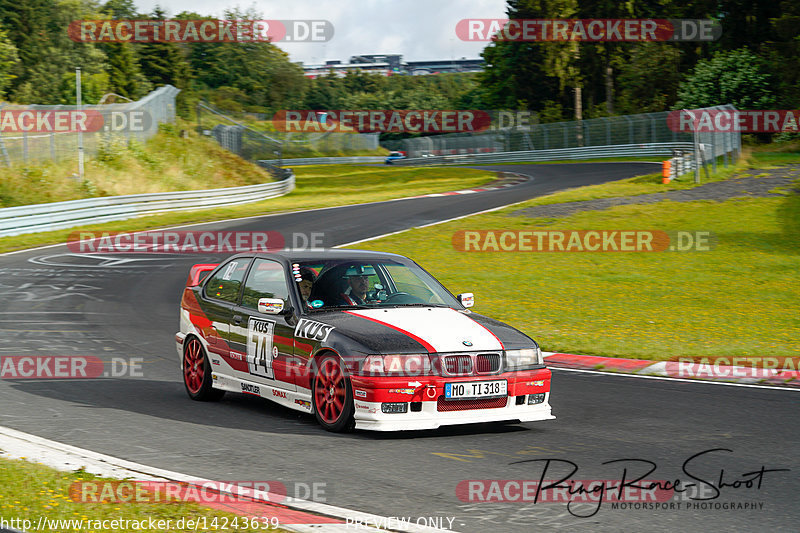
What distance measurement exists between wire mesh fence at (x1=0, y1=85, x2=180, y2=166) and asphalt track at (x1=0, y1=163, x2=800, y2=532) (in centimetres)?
2450

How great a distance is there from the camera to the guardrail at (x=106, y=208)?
95.1 feet

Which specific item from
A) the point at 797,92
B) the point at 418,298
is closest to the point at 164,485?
the point at 418,298

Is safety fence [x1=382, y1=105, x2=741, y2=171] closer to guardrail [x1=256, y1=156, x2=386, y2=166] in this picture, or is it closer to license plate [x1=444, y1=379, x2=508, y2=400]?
guardrail [x1=256, y1=156, x2=386, y2=166]

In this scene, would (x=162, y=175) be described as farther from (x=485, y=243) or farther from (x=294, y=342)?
(x=294, y=342)

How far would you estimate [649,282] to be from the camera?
19.5 meters

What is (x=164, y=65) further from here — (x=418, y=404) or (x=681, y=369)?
(x=418, y=404)

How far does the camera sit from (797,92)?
54.0 m

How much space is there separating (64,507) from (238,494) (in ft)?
3.37

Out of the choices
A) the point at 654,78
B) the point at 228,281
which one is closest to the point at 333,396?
the point at 228,281

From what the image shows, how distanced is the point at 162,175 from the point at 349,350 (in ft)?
121

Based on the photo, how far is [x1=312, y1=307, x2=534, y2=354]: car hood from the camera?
7.39 meters

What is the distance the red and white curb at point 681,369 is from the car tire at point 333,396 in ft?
15.0

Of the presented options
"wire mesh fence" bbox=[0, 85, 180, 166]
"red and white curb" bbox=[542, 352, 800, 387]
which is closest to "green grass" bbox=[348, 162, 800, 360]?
"red and white curb" bbox=[542, 352, 800, 387]

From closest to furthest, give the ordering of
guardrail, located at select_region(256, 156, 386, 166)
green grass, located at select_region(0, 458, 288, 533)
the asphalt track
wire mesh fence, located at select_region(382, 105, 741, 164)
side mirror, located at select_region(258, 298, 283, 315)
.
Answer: green grass, located at select_region(0, 458, 288, 533) < the asphalt track < side mirror, located at select_region(258, 298, 283, 315) < wire mesh fence, located at select_region(382, 105, 741, 164) < guardrail, located at select_region(256, 156, 386, 166)
